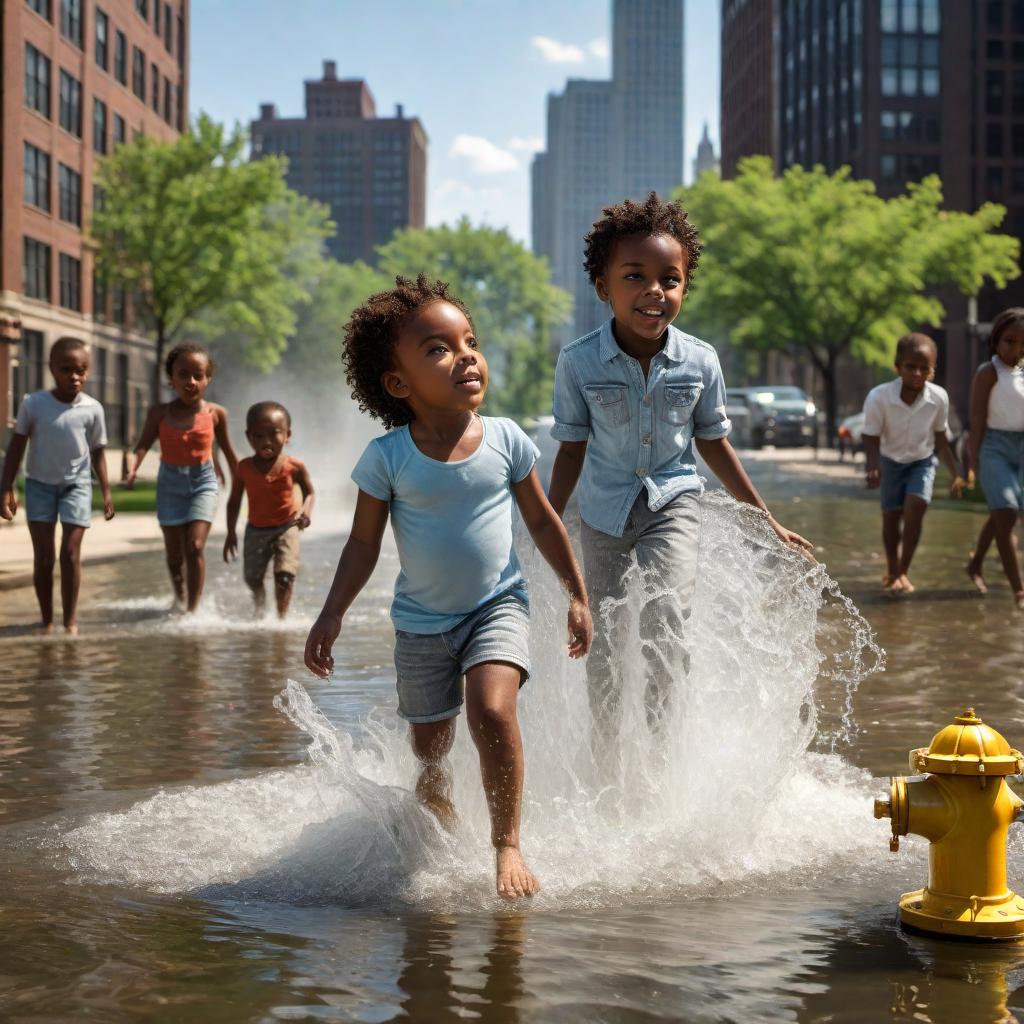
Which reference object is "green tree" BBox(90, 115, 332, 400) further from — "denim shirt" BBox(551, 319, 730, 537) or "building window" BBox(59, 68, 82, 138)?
"denim shirt" BBox(551, 319, 730, 537)

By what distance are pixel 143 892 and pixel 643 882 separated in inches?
54.7

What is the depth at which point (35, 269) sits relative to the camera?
50406mm

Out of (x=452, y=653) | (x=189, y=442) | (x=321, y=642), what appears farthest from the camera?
(x=189, y=442)

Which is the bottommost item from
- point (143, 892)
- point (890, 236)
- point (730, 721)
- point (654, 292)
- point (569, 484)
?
point (143, 892)

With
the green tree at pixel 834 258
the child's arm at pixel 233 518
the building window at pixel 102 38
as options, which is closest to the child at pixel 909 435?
the child's arm at pixel 233 518

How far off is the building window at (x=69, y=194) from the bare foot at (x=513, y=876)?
1990 inches

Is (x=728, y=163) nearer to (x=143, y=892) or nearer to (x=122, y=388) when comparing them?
(x=122, y=388)

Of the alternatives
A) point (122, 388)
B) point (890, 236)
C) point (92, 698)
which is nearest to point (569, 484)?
point (92, 698)

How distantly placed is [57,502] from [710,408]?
6.29 m

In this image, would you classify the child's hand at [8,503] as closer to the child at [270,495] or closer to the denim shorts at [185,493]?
the denim shorts at [185,493]

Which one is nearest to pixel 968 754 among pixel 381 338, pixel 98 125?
pixel 381 338

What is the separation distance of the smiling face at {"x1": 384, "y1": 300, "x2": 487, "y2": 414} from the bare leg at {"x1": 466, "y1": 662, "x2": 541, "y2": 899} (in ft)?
2.47

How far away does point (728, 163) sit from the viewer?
142 m

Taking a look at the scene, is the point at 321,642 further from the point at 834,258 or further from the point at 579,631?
the point at 834,258
